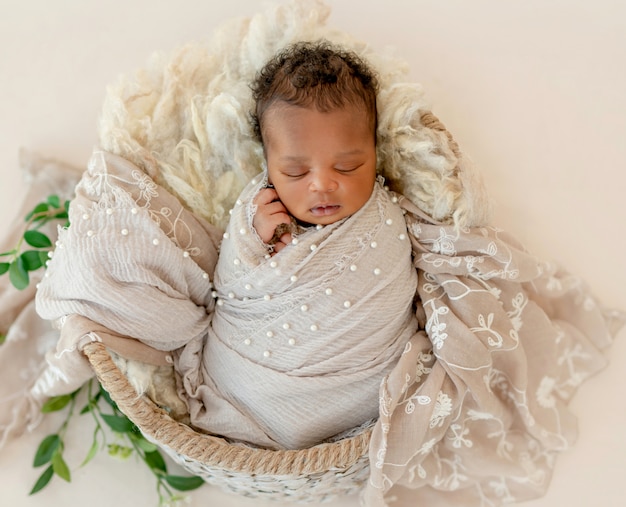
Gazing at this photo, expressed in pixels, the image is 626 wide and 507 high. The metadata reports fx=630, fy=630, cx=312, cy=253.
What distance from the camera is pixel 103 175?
1212mm

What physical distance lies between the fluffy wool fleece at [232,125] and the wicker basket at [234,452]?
393 mm

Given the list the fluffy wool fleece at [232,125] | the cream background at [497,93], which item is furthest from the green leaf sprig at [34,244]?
the fluffy wool fleece at [232,125]

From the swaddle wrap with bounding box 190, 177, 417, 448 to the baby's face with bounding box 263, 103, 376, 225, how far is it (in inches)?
1.8

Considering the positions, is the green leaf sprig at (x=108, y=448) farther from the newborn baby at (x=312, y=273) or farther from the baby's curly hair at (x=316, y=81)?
the baby's curly hair at (x=316, y=81)

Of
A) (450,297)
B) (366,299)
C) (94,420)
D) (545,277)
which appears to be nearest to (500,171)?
(545,277)

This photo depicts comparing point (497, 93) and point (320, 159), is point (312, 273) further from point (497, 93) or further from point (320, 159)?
point (497, 93)

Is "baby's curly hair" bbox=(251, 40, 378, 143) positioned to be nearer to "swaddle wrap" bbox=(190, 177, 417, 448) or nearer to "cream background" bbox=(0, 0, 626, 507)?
"swaddle wrap" bbox=(190, 177, 417, 448)

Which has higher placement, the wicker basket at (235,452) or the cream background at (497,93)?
the cream background at (497,93)

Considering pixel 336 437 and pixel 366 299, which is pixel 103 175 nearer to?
pixel 366 299

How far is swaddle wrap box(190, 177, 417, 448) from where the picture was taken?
3.82 ft

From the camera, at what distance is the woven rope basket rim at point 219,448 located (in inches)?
42.6

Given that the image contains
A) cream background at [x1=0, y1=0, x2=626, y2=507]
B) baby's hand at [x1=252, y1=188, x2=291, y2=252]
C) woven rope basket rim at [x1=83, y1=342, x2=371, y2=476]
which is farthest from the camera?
cream background at [x1=0, y1=0, x2=626, y2=507]

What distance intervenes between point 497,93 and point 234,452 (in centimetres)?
108

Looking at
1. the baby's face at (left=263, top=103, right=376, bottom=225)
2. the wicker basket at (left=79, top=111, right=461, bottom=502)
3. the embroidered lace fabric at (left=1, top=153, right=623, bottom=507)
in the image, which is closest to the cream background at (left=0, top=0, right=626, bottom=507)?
the embroidered lace fabric at (left=1, top=153, right=623, bottom=507)
